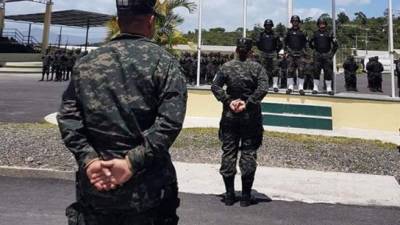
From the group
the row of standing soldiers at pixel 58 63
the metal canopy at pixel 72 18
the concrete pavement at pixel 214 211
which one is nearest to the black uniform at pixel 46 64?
the row of standing soldiers at pixel 58 63

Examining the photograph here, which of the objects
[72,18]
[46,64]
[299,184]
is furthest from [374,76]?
[72,18]

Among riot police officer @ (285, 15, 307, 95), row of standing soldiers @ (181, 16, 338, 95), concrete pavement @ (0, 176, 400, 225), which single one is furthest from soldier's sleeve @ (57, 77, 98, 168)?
riot police officer @ (285, 15, 307, 95)

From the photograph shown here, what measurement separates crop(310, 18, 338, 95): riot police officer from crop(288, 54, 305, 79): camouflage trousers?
A: 0.36m

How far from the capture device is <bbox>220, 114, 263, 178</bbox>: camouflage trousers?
5.78 metres

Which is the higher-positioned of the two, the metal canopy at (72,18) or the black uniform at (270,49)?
the metal canopy at (72,18)

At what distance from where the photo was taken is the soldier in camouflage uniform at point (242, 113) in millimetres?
5758

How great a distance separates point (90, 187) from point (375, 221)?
4000mm

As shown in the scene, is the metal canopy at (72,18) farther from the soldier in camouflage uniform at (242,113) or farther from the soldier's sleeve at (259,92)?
the soldier's sleeve at (259,92)

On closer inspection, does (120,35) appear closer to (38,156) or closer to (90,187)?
(90,187)

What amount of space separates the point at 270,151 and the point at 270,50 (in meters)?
4.83

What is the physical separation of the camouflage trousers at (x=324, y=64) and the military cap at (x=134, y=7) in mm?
11350

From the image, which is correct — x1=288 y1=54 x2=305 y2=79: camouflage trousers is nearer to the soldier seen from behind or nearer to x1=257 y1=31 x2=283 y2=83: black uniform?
x1=257 y1=31 x2=283 y2=83: black uniform

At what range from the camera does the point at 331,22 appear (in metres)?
14.8

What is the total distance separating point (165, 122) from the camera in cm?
245
